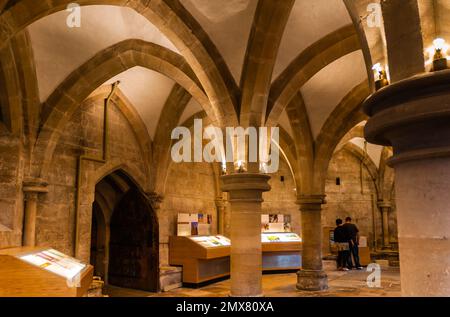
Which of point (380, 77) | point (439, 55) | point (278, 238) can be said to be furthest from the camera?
point (278, 238)

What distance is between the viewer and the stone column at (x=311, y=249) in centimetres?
808

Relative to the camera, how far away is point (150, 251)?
859cm

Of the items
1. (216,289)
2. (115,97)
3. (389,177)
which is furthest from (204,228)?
(389,177)

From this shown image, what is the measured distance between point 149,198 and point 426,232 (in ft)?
26.7

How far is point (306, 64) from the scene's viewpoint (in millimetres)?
6242

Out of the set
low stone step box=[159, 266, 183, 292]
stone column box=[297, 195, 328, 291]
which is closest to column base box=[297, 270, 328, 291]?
stone column box=[297, 195, 328, 291]

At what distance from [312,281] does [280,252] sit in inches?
129

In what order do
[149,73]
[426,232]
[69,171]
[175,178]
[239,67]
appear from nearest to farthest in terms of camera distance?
[426,232], [239,67], [69,171], [149,73], [175,178]

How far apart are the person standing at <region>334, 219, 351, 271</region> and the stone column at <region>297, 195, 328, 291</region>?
2.83m

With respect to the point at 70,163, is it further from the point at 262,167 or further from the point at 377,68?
the point at 377,68

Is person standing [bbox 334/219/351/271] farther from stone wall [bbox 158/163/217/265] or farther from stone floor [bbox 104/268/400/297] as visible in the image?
stone wall [bbox 158/163/217/265]

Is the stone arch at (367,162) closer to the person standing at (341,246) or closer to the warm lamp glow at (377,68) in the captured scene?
the person standing at (341,246)

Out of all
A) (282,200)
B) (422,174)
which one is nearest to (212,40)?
(422,174)

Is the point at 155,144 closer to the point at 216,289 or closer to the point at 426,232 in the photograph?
the point at 216,289
